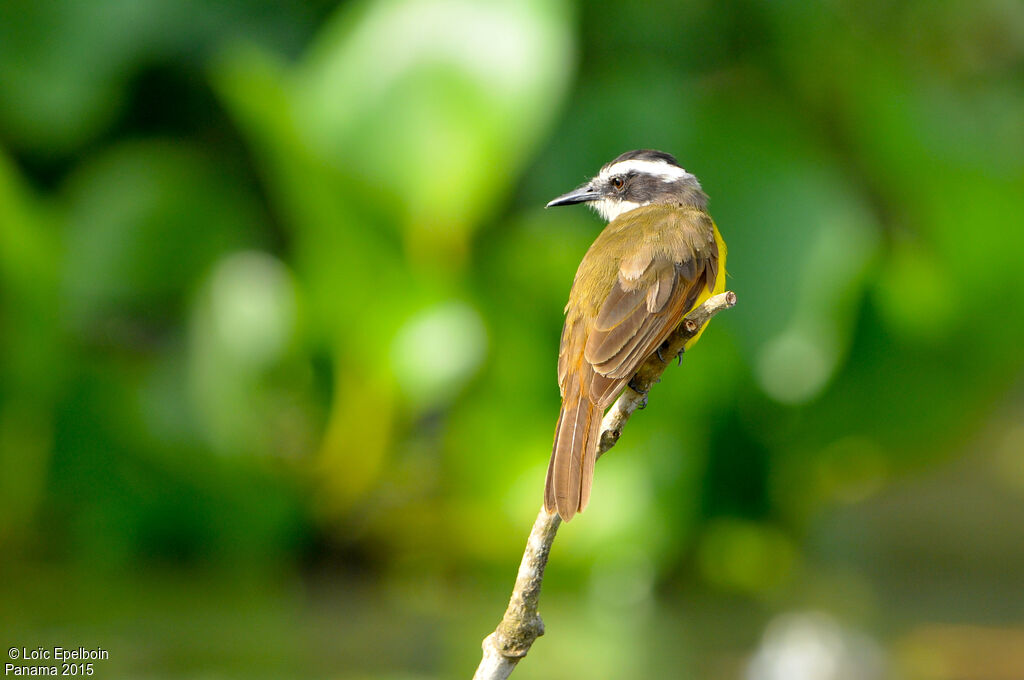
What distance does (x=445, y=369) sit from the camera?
15.6 ft

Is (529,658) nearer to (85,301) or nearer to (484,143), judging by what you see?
(484,143)

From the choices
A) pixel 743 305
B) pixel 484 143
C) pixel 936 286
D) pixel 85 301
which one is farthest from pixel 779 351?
pixel 85 301

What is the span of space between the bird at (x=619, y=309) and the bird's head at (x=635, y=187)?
211 millimetres

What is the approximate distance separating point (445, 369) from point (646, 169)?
1776mm

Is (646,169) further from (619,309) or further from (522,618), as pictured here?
(522,618)

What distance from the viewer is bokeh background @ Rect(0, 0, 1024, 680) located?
4.65 metres

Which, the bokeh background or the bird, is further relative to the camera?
the bokeh background

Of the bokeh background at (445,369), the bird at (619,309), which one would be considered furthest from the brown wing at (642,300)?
the bokeh background at (445,369)

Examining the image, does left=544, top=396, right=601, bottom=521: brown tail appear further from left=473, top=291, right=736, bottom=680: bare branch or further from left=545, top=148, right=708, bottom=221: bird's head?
left=545, top=148, right=708, bottom=221: bird's head

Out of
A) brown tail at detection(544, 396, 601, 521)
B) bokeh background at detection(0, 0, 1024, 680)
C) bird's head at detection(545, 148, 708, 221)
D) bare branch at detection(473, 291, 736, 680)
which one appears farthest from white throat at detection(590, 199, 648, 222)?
bare branch at detection(473, 291, 736, 680)

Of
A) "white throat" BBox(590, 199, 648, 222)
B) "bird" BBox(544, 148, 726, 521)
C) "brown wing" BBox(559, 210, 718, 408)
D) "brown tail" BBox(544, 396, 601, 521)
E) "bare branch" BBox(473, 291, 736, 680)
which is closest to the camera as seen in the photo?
"bare branch" BBox(473, 291, 736, 680)

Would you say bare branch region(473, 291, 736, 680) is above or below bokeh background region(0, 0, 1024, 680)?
below

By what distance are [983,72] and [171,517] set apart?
459cm

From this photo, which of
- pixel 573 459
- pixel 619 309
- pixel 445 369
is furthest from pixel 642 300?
pixel 445 369
